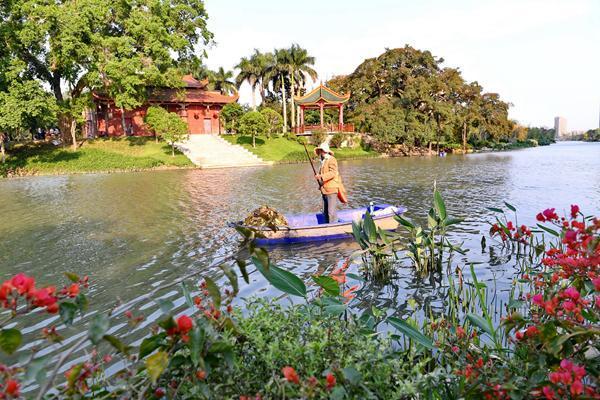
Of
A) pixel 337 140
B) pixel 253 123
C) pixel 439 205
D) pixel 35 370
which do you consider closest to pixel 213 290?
pixel 35 370

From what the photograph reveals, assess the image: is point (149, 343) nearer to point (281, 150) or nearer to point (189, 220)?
point (189, 220)

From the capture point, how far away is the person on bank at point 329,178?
898 cm

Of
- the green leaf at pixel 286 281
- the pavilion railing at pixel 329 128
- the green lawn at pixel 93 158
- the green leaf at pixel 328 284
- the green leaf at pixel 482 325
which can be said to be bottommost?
the green leaf at pixel 482 325

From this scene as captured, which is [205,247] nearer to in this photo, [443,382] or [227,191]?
[443,382]

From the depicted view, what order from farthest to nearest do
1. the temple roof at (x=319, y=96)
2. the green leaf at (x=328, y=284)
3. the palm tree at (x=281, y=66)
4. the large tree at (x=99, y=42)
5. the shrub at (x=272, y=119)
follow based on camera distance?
the palm tree at (x=281, y=66), the temple roof at (x=319, y=96), the shrub at (x=272, y=119), the large tree at (x=99, y=42), the green leaf at (x=328, y=284)

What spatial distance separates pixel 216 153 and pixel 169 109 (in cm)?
1011

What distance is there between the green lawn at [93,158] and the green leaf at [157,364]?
103ft

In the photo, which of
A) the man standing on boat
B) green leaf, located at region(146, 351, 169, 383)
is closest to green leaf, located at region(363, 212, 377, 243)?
the man standing on boat

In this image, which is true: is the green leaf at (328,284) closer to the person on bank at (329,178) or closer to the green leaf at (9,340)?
the green leaf at (9,340)

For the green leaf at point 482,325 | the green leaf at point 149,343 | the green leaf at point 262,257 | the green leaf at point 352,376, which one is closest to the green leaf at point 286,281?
the green leaf at point 262,257

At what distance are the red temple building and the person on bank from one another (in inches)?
1261

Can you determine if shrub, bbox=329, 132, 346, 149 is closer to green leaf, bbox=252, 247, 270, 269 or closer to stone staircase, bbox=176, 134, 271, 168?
stone staircase, bbox=176, 134, 271, 168

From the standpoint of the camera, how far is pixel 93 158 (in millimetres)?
32000

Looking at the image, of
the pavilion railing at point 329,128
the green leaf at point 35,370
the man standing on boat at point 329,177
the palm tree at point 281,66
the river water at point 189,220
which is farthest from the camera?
the palm tree at point 281,66
